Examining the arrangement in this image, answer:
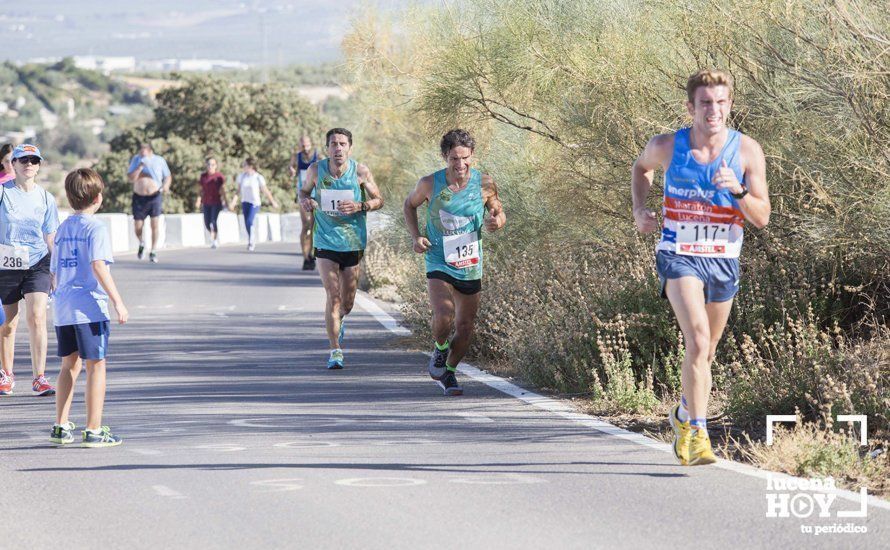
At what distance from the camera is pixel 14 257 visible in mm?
11977

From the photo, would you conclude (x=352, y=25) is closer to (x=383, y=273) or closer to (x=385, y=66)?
(x=385, y=66)

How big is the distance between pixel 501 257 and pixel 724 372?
Result: 5.23 m

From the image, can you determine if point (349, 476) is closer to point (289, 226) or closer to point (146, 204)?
point (146, 204)

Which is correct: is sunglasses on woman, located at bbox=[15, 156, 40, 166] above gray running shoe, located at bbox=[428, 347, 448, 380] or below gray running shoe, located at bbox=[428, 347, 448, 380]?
above

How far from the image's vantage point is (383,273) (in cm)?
2445

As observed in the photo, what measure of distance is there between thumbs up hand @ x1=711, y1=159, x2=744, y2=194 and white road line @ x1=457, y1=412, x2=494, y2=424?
281cm

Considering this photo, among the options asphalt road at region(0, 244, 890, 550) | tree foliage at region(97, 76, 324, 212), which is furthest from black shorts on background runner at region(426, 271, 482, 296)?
tree foliage at region(97, 76, 324, 212)

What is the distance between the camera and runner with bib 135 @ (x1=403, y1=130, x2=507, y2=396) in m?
11.6

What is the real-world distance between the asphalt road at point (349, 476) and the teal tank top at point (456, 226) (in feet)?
3.09

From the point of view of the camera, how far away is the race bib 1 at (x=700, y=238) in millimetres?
8266

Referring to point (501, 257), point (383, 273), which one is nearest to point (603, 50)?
point (501, 257)

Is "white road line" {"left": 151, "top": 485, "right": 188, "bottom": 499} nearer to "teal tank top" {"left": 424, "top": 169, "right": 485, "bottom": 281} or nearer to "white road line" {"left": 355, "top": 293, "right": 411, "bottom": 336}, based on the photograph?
"teal tank top" {"left": 424, "top": 169, "right": 485, "bottom": 281}

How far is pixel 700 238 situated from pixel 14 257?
5823 mm

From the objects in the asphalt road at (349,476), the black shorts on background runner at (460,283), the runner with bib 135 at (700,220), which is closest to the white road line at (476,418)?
the asphalt road at (349,476)
